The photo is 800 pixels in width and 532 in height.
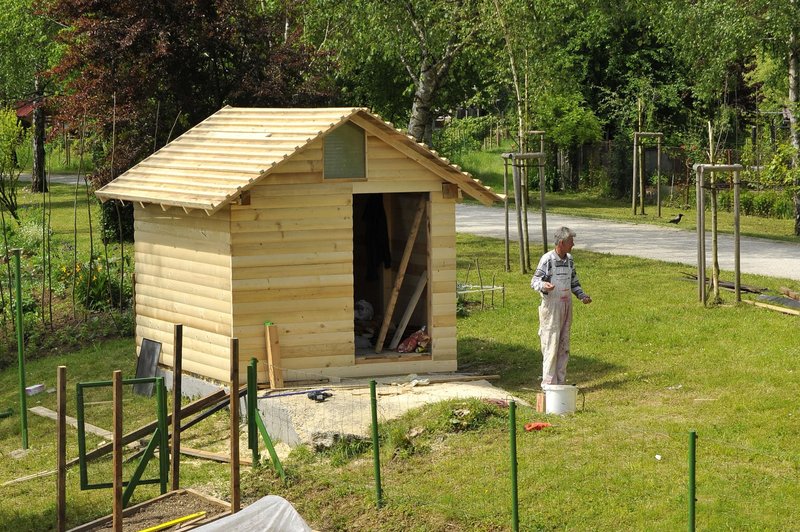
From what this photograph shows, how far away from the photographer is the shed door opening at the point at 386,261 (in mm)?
16250

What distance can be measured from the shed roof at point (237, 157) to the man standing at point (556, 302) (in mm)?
1825

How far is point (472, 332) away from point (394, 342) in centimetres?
242

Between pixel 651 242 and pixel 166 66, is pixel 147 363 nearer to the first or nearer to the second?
pixel 166 66

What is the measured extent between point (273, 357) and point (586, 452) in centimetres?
443

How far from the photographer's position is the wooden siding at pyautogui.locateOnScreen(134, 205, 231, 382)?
1423cm

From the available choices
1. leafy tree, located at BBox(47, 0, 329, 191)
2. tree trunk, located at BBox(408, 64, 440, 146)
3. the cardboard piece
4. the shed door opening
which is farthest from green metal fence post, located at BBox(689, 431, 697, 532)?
tree trunk, located at BBox(408, 64, 440, 146)

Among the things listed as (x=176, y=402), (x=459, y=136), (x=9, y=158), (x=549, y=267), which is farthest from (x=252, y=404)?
(x=459, y=136)

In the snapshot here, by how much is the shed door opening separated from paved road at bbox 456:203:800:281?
792cm

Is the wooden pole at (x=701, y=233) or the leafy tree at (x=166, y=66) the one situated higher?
the leafy tree at (x=166, y=66)

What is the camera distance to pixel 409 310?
15531 mm

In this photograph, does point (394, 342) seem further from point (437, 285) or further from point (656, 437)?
point (656, 437)

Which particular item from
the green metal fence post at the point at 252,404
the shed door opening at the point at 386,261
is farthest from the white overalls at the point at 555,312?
the green metal fence post at the point at 252,404

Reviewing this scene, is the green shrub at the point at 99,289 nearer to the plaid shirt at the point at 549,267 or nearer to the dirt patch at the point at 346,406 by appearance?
the dirt patch at the point at 346,406

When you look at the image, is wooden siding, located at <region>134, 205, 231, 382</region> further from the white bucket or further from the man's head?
the white bucket
